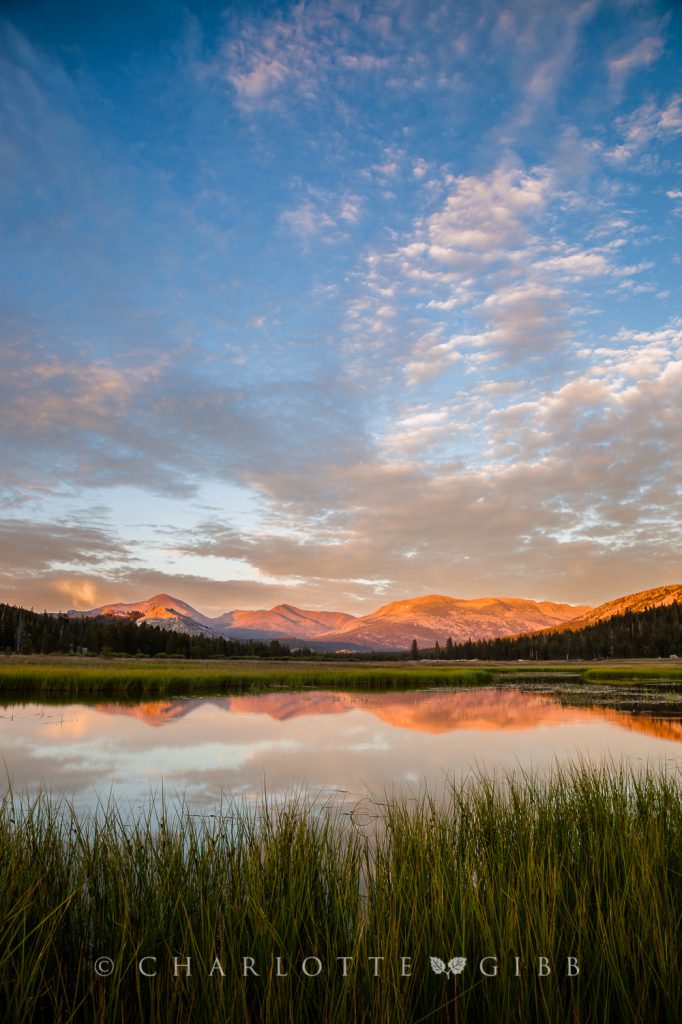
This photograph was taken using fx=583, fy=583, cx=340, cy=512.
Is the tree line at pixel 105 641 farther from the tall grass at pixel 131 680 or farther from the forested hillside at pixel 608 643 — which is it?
the forested hillside at pixel 608 643

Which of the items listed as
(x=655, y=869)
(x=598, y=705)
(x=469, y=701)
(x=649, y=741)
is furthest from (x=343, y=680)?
(x=655, y=869)

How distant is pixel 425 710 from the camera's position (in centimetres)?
3033

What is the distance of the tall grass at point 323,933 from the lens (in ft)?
11.7

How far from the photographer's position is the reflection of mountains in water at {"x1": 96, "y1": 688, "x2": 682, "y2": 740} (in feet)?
77.6

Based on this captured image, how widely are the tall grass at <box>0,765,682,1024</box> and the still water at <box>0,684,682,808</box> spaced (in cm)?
173

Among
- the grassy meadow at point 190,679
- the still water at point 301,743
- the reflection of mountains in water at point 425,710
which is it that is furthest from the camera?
the grassy meadow at point 190,679

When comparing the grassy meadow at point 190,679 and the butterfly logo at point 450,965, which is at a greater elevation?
the butterfly logo at point 450,965

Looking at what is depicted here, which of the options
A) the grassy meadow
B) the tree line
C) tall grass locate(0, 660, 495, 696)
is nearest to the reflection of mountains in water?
tall grass locate(0, 660, 495, 696)

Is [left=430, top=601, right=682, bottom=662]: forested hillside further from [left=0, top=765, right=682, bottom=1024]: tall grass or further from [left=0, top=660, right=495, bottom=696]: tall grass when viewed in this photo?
[left=0, top=765, right=682, bottom=1024]: tall grass

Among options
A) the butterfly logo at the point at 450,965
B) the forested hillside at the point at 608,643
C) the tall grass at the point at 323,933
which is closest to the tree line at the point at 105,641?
the forested hillside at the point at 608,643

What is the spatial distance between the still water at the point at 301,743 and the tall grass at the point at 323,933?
1726 millimetres

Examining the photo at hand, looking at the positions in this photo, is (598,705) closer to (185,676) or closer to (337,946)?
(185,676)

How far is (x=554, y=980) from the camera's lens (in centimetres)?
362

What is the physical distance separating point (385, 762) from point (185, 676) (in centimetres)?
2671
